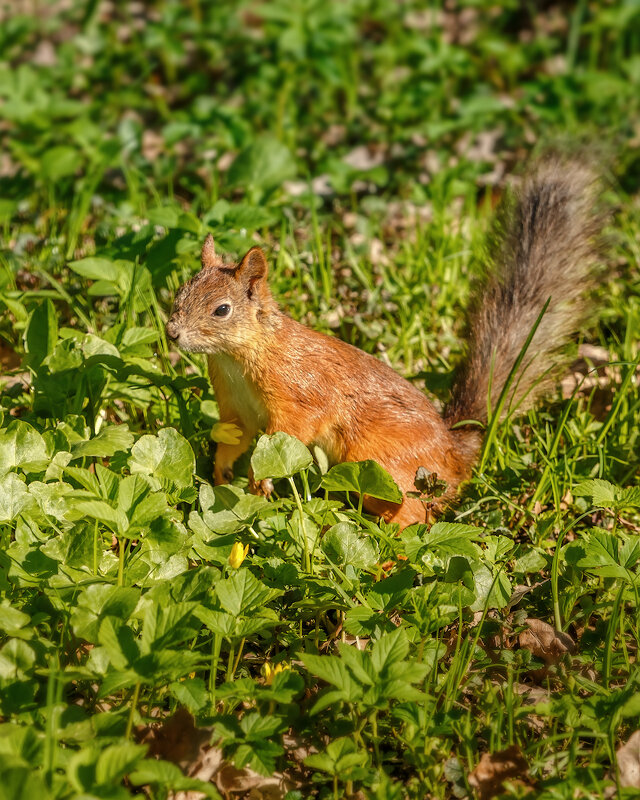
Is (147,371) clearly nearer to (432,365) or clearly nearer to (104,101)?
(432,365)

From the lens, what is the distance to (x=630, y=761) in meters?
1.78

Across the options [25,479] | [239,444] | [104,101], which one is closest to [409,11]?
[104,101]

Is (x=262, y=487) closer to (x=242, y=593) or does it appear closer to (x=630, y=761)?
(x=242, y=593)

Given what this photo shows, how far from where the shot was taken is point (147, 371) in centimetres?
254

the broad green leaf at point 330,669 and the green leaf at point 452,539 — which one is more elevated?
the green leaf at point 452,539

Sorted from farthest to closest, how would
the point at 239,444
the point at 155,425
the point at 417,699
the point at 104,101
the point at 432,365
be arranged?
the point at 104,101, the point at 432,365, the point at 155,425, the point at 239,444, the point at 417,699

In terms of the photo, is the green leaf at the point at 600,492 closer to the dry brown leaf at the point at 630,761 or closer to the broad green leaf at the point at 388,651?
the dry brown leaf at the point at 630,761

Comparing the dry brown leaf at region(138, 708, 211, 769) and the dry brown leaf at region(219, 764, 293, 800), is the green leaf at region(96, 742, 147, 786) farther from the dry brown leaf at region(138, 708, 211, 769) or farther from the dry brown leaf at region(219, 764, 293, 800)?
the dry brown leaf at region(219, 764, 293, 800)

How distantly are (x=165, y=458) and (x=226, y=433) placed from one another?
0.86 ft

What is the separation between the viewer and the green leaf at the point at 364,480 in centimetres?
215

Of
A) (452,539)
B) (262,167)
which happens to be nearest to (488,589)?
(452,539)

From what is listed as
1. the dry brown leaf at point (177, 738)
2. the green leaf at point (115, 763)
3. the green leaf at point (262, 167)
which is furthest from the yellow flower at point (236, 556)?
the green leaf at point (262, 167)

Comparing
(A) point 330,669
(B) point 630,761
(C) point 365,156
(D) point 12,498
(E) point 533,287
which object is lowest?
(B) point 630,761

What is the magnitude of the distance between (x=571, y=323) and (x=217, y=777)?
1.75m
